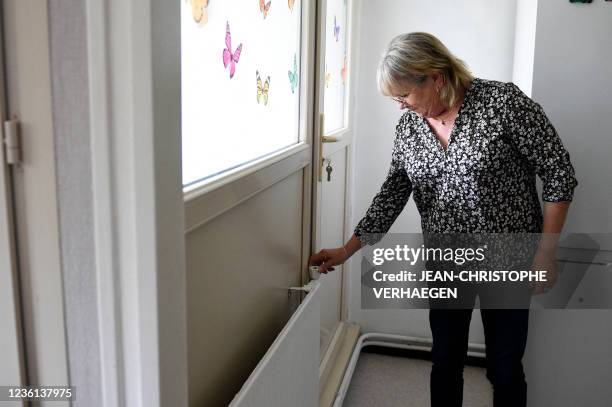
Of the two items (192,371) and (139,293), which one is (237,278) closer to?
(192,371)

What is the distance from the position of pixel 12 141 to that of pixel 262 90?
2.36 ft

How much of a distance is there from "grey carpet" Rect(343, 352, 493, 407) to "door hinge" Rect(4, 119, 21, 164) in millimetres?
1866

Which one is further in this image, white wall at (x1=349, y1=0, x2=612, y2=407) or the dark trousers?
white wall at (x1=349, y1=0, x2=612, y2=407)

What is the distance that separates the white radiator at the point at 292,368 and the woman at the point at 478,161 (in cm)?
40

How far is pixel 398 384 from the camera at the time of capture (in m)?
2.53

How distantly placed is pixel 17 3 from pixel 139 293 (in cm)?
39

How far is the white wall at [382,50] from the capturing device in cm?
246

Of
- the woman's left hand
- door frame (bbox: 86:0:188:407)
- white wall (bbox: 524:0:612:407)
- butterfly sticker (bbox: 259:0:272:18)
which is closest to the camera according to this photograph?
door frame (bbox: 86:0:188:407)

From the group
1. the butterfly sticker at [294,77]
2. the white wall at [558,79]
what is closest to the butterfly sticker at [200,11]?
the butterfly sticker at [294,77]

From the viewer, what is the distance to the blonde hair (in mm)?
1507

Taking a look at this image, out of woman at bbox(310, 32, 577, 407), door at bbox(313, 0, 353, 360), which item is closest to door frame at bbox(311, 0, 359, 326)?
door at bbox(313, 0, 353, 360)

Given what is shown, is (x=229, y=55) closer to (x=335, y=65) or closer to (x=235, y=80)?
(x=235, y=80)

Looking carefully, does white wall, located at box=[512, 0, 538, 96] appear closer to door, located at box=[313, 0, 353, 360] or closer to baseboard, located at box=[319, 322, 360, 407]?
door, located at box=[313, 0, 353, 360]

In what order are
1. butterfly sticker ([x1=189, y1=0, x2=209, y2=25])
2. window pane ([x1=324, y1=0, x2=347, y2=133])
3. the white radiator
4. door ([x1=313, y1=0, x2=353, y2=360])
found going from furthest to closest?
window pane ([x1=324, y1=0, x2=347, y2=133]) → door ([x1=313, y1=0, x2=353, y2=360]) → the white radiator → butterfly sticker ([x1=189, y1=0, x2=209, y2=25])
